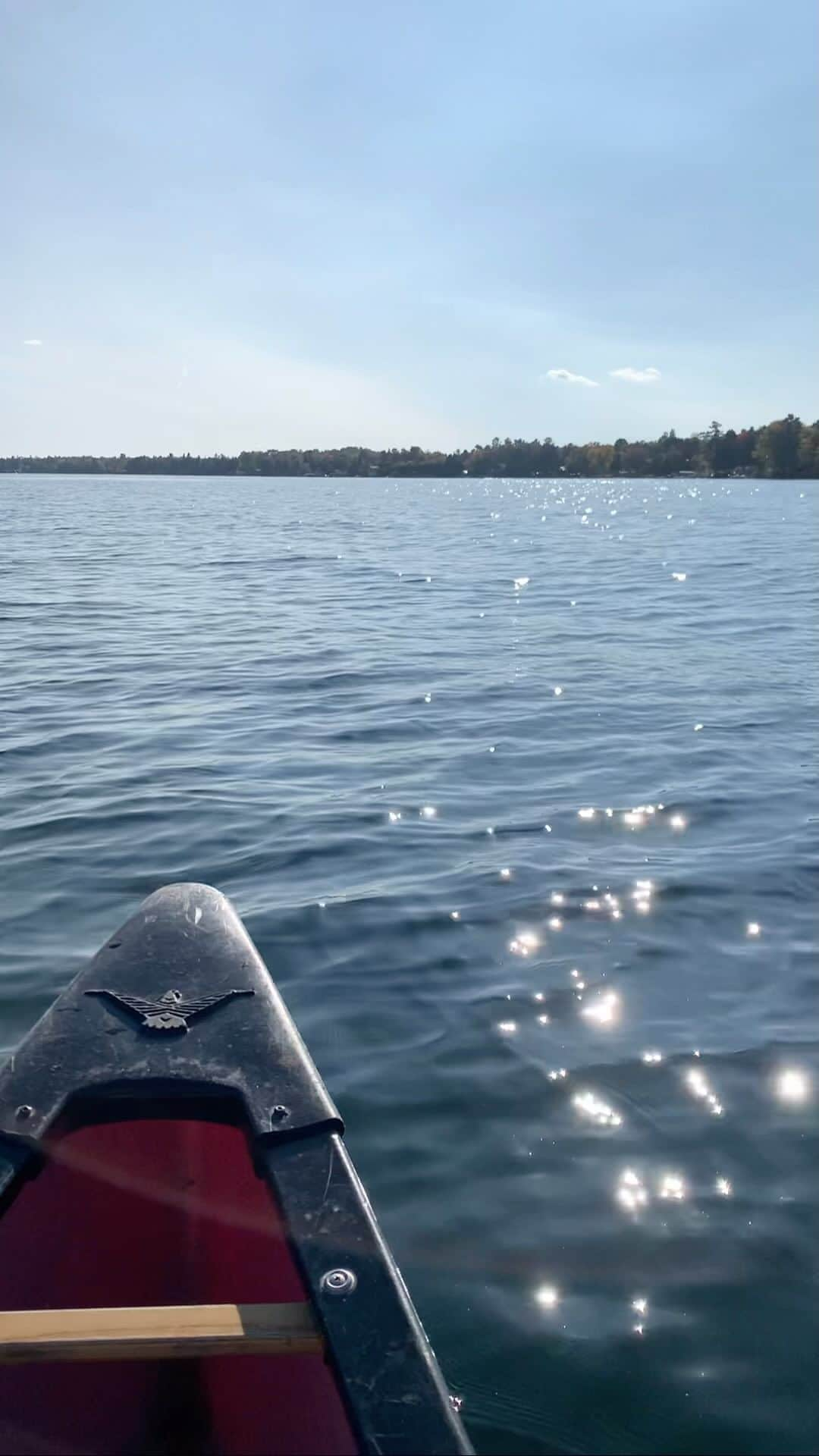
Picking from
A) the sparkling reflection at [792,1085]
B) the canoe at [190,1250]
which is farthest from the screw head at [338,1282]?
the sparkling reflection at [792,1085]

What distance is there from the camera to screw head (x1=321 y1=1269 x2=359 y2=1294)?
8.91 ft

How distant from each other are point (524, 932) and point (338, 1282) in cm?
361

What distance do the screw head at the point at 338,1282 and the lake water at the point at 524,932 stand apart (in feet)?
2.58

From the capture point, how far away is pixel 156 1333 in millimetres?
2582

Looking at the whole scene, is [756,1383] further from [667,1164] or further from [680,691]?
[680,691]

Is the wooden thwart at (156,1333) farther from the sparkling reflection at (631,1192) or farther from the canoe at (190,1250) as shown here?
the sparkling reflection at (631,1192)

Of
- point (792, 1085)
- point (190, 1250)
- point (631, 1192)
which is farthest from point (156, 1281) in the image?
point (792, 1085)

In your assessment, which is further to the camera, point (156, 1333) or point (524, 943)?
point (524, 943)

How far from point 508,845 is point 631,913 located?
1.30 m

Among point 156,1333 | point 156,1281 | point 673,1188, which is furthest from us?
point 673,1188

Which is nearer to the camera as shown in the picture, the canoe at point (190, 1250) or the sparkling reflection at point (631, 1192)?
the canoe at point (190, 1250)

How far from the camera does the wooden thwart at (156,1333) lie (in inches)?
100

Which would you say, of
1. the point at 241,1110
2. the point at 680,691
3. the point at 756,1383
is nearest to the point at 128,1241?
the point at 241,1110

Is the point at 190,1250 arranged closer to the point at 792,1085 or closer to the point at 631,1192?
the point at 631,1192
